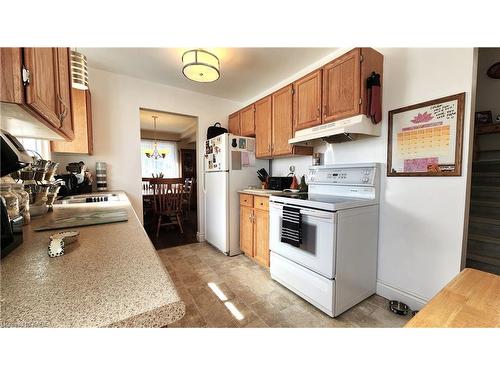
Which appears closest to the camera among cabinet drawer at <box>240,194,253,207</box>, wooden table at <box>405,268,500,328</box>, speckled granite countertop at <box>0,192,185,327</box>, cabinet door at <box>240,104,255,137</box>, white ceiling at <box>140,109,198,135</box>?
speckled granite countertop at <box>0,192,185,327</box>

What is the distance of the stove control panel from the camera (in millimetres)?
1892

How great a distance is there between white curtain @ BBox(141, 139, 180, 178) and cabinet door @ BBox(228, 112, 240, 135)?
3382 mm

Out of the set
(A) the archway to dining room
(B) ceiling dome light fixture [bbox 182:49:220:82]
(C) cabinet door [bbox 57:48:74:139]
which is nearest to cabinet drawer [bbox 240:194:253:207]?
(A) the archway to dining room

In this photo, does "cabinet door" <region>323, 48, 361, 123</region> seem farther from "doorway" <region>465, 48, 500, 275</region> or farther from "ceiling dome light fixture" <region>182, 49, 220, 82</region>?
"doorway" <region>465, 48, 500, 275</region>

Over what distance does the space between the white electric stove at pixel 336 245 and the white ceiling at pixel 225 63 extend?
1.39 meters

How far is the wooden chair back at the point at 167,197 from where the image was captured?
12.2 ft

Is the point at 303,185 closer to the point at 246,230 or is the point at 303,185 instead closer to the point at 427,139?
the point at 246,230

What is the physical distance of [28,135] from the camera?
4.47ft

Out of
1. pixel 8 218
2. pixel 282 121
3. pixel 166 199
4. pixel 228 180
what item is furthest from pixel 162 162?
pixel 8 218

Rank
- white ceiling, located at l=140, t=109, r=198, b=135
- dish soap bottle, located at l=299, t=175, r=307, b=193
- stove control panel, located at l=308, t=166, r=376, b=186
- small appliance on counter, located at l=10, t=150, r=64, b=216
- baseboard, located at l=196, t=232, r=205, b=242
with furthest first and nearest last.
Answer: white ceiling, located at l=140, t=109, r=198, b=135 < baseboard, located at l=196, t=232, r=205, b=242 < dish soap bottle, located at l=299, t=175, r=307, b=193 < stove control panel, located at l=308, t=166, r=376, b=186 < small appliance on counter, located at l=10, t=150, r=64, b=216

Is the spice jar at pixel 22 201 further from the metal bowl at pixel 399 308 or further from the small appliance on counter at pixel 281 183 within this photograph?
the metal bowl at pixel 399 308

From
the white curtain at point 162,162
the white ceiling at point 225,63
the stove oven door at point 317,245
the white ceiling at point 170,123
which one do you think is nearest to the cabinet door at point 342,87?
the white ceiling at point 225,63

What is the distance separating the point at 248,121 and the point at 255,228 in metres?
1.63
